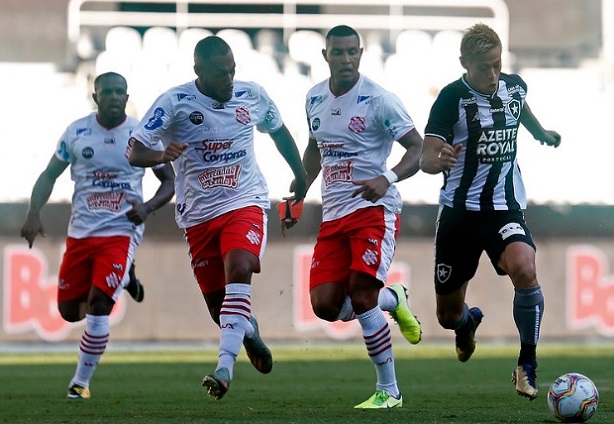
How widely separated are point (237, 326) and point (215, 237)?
849 millimetres

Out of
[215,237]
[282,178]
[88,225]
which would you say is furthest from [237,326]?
[282,178]

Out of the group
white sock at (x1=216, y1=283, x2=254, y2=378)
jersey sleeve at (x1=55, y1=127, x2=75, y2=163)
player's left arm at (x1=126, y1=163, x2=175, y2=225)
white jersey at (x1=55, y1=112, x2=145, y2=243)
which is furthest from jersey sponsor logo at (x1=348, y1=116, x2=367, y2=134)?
jersey sleeve at (x1=55, y1=127, x2=75, y2=163)

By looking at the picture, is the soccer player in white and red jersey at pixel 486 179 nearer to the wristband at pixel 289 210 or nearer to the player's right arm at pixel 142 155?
the wristband at pixel 289 210

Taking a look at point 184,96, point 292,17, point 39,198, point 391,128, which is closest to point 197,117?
point 184,96

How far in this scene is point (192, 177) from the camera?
9305 mm

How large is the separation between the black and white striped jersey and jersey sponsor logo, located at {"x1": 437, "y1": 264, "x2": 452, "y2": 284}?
496 millimetres

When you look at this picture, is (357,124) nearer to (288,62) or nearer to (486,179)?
(486,179)

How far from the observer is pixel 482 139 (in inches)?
344

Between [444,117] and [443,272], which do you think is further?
[443,272]

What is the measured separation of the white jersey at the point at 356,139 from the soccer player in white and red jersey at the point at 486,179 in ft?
1.37

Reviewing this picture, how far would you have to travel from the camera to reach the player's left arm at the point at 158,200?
10453 mm

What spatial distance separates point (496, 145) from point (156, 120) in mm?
2160

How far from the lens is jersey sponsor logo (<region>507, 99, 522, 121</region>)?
29.0 ft

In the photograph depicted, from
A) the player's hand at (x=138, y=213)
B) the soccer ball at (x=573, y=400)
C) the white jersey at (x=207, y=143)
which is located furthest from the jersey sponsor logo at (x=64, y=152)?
the soccer ball at (x=573, y=400)
